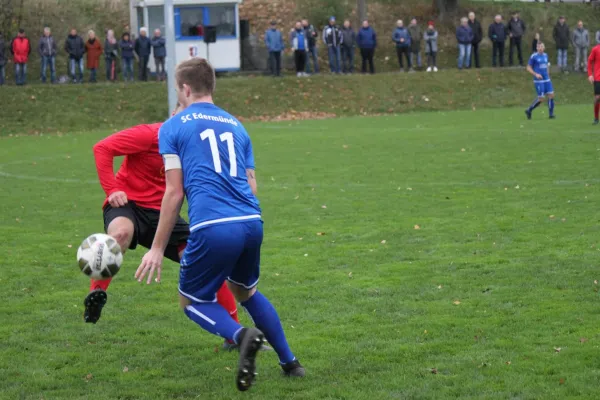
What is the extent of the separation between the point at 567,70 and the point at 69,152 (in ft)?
79.9

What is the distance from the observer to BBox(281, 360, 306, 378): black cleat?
6.09 m

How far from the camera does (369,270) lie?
9.28 metres

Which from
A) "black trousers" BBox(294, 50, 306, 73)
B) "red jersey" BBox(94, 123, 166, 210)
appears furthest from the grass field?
"black trousers" BBox(294, 50, 306, 73)

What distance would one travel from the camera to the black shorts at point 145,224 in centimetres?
711

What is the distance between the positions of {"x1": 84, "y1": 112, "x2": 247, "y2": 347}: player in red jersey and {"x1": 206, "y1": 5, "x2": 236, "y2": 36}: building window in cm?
3293

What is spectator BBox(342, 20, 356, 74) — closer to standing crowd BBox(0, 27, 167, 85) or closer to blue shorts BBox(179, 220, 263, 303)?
standing crowd BBox(0, 27, 167, 85)

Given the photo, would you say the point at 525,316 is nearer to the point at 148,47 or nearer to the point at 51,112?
the point at 51,112

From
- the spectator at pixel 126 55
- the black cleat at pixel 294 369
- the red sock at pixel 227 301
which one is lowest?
the black cleat at pixel 294 369

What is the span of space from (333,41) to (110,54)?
28.1 feet

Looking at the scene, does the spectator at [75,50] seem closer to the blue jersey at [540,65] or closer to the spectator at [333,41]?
the spectator at [333,41]

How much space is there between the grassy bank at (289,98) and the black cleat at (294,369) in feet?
85.6

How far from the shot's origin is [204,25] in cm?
3925

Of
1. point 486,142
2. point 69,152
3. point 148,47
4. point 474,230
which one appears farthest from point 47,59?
point 474,230

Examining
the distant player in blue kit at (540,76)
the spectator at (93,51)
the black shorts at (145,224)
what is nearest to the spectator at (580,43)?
the distant player in blue kit at (540,76)
